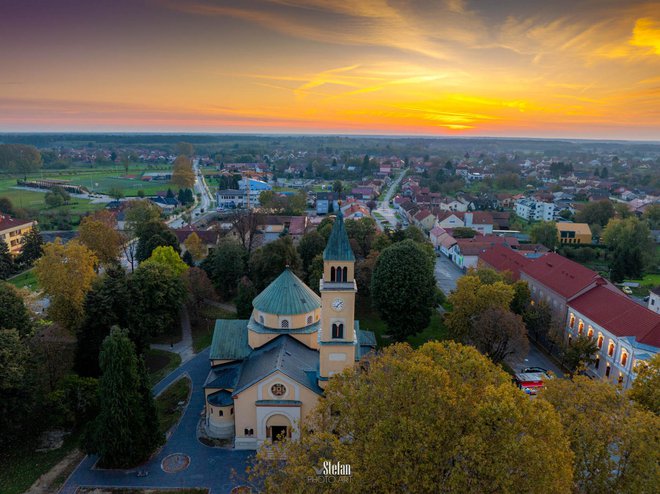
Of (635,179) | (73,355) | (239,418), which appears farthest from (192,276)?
(635,179)

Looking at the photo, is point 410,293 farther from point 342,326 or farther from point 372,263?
point 342,326

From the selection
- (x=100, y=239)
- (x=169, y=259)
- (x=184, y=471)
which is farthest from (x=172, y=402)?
(x=100, y=239)

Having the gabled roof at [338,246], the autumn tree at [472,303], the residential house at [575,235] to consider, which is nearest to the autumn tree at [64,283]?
the gabled roof at [338,246]

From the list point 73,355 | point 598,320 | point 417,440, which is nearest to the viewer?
point 417,440

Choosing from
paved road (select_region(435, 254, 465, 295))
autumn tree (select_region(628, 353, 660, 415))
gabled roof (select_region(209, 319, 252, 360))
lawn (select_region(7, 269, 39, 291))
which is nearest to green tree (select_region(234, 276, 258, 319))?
gabled roof (select_region(209, 319, 252, 360))

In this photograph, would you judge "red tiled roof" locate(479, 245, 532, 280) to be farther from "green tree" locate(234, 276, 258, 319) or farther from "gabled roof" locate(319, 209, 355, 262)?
"gabled roof" locate(319, 209, 355, 262)
